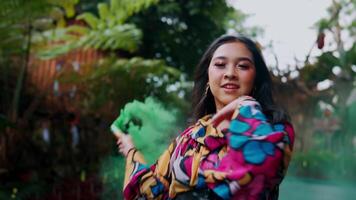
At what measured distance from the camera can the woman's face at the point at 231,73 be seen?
100cm

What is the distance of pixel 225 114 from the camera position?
0.91 m

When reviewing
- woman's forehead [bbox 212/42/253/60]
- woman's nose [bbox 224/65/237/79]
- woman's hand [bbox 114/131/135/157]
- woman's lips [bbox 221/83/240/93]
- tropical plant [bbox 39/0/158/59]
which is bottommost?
woman's hand [bbox 114/131/135/157]

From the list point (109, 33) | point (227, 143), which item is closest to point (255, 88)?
point (227, 143)

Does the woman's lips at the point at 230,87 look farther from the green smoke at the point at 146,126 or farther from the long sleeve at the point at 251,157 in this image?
the green smoke at the point at 146,126

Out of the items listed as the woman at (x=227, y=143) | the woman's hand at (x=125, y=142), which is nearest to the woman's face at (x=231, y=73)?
the woman at (x=227, y=143)

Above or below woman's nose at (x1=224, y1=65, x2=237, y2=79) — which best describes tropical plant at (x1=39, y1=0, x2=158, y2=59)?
above

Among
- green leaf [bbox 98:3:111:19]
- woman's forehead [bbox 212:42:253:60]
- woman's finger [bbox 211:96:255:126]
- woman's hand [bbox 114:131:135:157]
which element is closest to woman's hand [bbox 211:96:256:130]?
woman's finger [bbox 211:96:255:126]

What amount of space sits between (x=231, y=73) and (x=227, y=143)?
0.55 feet

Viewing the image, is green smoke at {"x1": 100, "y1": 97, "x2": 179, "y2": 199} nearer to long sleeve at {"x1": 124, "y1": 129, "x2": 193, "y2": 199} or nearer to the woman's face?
long sleeve at {"x1": 124, "y1": 129, "x2": 193, "y2": 199}

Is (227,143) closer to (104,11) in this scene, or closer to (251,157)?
(251,157)

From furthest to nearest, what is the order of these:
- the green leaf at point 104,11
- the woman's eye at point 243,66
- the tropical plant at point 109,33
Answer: the green leaf at point 104,11 < the tropical plant at point 109,33 < the woman's eye at point 243,66

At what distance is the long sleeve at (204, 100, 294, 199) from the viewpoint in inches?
31.5

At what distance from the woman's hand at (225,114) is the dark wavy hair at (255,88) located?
7 cm

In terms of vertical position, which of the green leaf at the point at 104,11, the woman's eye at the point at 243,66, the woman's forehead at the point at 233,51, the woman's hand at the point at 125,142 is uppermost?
the green leaf at the point at 104,11
